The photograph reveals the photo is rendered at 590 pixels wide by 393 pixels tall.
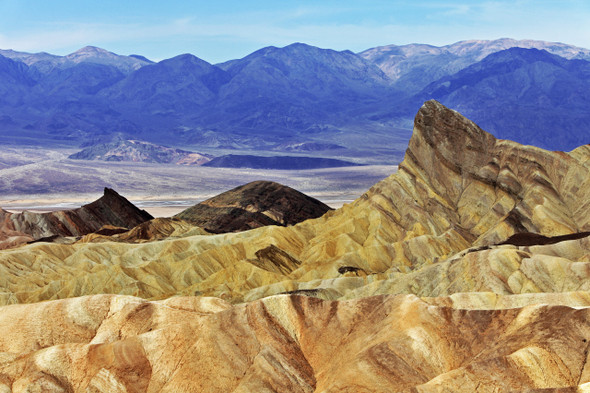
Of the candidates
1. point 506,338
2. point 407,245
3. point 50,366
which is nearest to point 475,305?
point 506,338

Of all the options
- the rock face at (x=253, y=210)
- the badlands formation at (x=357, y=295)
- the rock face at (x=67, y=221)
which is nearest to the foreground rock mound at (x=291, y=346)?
the badlands formation at (x=357, y=295)

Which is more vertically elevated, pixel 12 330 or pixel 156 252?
pixel 12 330

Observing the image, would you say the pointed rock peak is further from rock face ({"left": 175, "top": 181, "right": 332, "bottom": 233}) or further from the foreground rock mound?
the foreground rock mound

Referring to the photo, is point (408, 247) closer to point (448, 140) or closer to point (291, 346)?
point (448, 140)

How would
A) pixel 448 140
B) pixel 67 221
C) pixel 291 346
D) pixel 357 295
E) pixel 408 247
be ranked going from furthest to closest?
pixel 67 221
pixel 448 140
pixel 408 247
pixel 357 295
pixel 291 346

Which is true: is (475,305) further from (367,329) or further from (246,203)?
(246,203)

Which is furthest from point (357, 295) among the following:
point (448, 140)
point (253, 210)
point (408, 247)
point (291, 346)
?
point (253, 210)

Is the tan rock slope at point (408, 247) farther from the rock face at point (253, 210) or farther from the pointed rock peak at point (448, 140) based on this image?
the rock face at point (253, 210)
